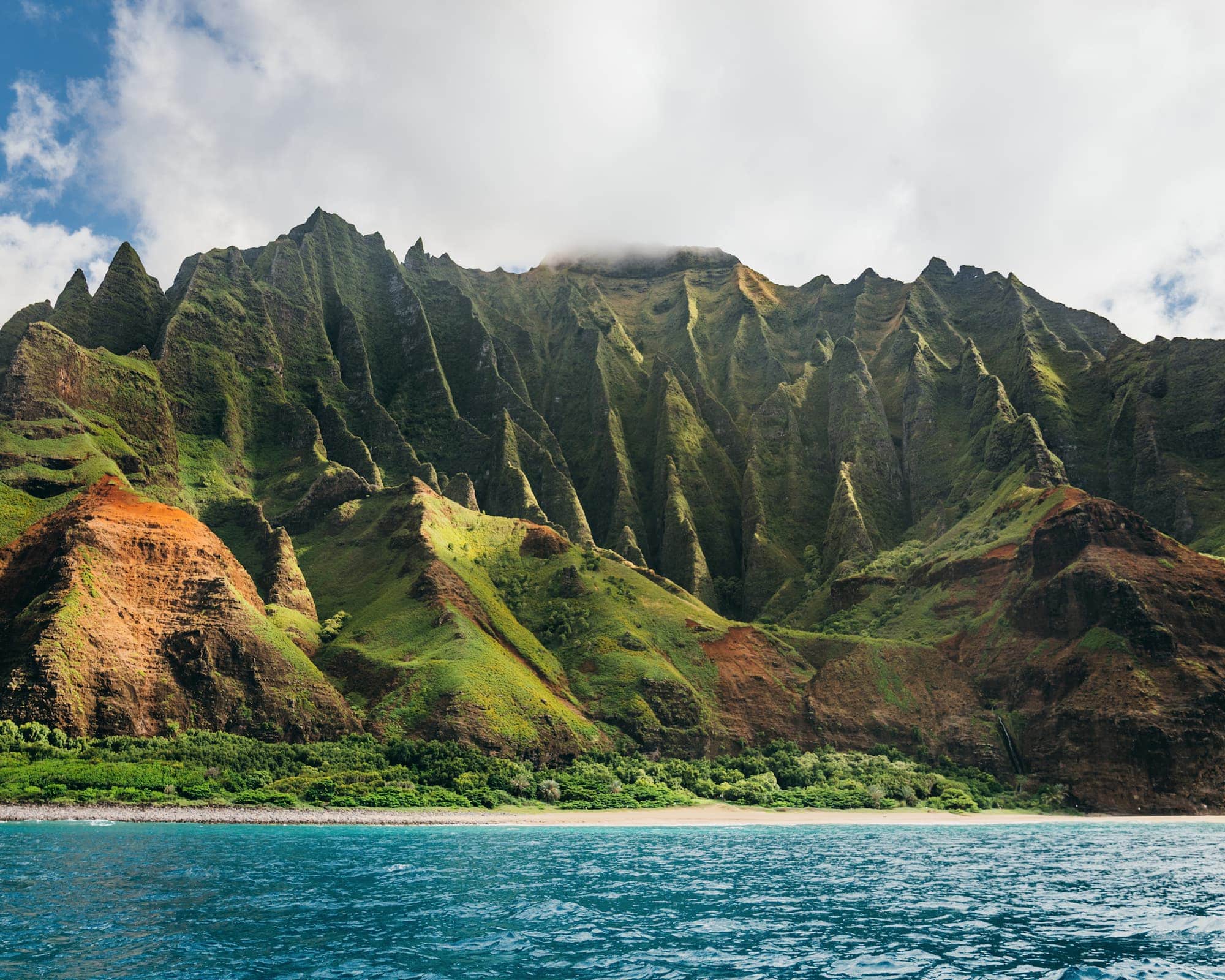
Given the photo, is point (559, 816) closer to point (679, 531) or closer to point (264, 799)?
point (264, 799)

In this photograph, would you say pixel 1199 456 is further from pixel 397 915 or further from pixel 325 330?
pixel 325 330

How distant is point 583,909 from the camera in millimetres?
32562

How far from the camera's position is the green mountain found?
90625mm

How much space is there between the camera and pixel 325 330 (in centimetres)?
18738

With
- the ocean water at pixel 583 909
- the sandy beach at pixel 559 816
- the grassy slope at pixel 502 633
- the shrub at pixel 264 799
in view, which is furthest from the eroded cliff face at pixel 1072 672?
the shrub at pixel 264 799

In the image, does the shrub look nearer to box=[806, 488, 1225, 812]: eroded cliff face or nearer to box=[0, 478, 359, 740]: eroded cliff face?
box=[0, 478, 359, 740]: eroded cliff face

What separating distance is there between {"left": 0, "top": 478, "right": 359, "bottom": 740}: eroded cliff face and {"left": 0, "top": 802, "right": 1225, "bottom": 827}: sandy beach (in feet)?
42.4

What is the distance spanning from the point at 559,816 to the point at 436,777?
12.9 meters

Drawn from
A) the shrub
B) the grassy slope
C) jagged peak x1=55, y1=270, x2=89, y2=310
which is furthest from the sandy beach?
jagged peak x1=55, y1=270, x2=89, y2=310

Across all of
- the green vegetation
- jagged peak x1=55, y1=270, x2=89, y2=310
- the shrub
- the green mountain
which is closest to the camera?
the green vegetation

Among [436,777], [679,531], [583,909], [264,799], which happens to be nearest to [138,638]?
[264,799]

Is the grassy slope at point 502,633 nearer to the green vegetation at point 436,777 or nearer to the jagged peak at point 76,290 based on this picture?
the green vegetation at point 436,777

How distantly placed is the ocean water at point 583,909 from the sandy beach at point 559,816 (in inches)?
215

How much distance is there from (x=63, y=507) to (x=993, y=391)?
520 ft
